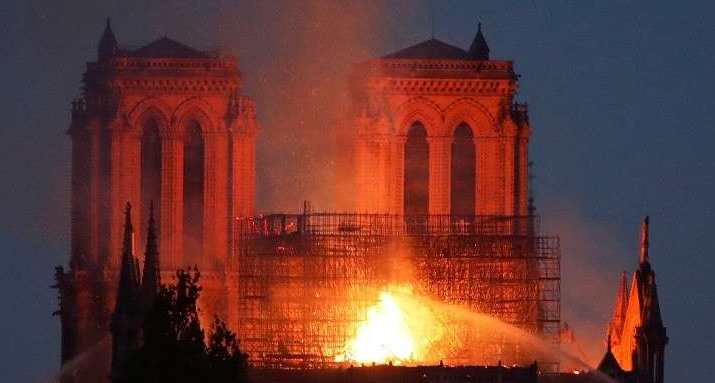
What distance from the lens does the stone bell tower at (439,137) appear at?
452ft

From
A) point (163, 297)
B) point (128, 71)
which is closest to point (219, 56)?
point (128, 71)

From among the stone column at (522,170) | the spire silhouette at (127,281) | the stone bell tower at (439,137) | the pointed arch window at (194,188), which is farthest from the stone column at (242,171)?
the spire silhouette at (127,281)

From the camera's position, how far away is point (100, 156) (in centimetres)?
13888

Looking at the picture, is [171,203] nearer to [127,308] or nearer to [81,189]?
[81,189]

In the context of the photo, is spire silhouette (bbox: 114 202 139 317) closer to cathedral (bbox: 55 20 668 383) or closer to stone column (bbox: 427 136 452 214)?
cathedral (bbox: 55 20 668 383)

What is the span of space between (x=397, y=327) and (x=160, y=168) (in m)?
10.6

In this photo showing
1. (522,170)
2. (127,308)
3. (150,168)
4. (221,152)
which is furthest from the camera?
(150,168)

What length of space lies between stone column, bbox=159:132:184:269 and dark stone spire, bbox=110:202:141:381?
26.3ft

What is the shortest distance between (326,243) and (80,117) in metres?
10.3

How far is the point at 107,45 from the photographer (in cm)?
13950

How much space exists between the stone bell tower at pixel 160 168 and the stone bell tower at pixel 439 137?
4289mm

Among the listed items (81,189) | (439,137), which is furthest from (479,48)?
(81,189)

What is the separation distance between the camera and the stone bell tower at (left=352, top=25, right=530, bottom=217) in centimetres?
13762

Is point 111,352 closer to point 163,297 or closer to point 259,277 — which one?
point 259,277
